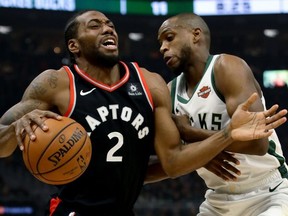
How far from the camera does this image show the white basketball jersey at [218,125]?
3.75 m

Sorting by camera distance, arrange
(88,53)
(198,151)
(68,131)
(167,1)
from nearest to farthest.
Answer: (68,131)
(198,151)
(88,53)
(167,1)

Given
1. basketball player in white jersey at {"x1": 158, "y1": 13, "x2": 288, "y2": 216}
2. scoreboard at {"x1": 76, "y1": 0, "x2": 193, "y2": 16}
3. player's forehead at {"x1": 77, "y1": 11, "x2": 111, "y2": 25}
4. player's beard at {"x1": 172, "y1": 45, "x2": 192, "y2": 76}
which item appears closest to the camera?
basketball player in white jersey at {"x1": 158, "y1": 13, "x2": 288, "y2": 216}

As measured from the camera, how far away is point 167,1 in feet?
51.3

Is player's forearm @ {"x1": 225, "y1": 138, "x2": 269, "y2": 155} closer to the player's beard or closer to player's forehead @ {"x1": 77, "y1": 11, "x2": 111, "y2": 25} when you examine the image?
the player's beard

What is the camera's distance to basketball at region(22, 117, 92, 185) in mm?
3062

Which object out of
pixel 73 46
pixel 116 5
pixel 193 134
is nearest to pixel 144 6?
pixel 116 5

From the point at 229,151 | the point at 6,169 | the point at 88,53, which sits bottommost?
the point at 6,169

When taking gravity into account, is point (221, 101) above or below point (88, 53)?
below

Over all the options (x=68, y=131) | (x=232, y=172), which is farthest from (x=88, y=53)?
(x=232, y=172)

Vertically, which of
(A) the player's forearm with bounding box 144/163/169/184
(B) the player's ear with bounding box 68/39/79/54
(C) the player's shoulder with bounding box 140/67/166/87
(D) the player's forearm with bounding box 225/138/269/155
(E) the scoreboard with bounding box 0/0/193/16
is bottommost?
(A) the player's forearm with bounding box 144/163/169/184

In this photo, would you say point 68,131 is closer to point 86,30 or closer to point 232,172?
point 86,30

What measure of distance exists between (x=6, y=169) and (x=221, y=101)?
12848 millimetres

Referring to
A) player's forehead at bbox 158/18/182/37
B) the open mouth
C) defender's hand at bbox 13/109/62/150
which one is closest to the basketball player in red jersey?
the open mouth

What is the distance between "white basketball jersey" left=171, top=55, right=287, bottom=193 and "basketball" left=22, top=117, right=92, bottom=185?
969 millimetres
